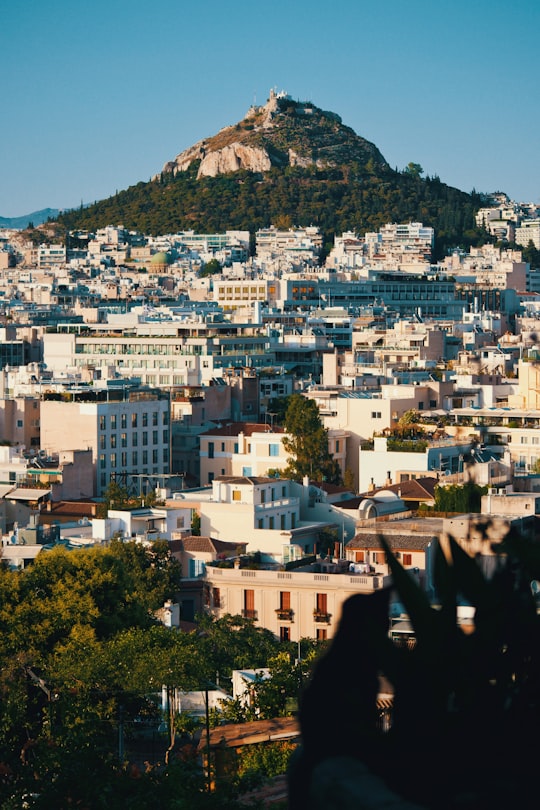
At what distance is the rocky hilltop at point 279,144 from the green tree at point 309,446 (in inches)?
5105

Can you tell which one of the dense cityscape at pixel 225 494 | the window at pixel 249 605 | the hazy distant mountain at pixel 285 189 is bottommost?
the window at pixel 249 605

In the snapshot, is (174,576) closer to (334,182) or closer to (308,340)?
(308,340)

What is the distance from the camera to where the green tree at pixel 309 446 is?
1735 inches

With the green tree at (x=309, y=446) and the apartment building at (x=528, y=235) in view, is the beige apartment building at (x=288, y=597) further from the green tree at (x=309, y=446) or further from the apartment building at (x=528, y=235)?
the apartment building at (x=528, y=235)

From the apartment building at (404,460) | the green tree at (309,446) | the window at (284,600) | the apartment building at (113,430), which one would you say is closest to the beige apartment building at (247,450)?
the green tree at (309,446)

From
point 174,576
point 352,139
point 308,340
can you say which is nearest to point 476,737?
point 174,576

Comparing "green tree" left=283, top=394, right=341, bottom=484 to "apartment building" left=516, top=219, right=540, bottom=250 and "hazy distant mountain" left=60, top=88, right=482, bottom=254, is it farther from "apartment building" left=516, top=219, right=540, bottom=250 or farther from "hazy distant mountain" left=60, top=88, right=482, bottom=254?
"apartment building" left=516, top=219, right=540, bottom=250

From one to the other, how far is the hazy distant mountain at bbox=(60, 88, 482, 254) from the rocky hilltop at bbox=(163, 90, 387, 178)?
0.09 m

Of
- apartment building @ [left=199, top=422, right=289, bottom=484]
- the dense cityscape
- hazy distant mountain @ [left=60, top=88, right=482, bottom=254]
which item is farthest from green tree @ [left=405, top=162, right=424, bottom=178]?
apartment building @ [left=199, top=422, right=289, bottom=484]

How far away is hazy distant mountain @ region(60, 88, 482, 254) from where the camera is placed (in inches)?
6486

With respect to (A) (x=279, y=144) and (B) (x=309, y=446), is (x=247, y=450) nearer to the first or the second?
(B) (x=309, y=446)

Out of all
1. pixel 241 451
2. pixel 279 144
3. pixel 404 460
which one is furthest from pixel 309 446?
pixel 279 144

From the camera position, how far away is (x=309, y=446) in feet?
146

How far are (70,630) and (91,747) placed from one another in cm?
585
